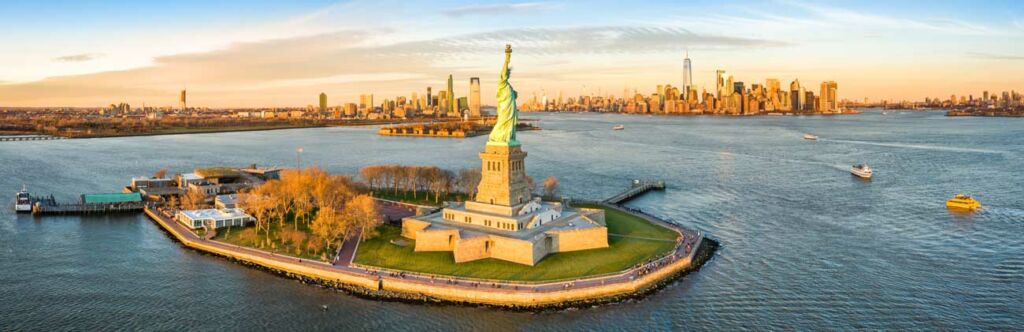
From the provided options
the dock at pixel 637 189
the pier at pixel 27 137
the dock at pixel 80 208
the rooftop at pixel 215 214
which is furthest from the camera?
the pier at pixel 27 137

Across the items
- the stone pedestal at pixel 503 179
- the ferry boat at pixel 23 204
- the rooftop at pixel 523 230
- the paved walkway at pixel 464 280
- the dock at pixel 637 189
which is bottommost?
the paved walkway at pixel 464 280

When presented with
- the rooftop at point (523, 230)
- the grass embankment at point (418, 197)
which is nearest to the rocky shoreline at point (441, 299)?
the rooftop at point (523, 230)

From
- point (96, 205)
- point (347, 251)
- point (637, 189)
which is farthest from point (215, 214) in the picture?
point (637, 189)

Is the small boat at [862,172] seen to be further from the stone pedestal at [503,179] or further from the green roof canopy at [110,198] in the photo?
the green roof canopy at [110,198]

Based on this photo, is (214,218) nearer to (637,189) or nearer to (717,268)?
(717,268)

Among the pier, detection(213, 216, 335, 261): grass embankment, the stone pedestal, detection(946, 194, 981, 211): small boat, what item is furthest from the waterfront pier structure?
the pier

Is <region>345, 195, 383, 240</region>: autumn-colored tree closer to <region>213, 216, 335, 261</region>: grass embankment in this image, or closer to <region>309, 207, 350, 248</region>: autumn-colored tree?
<region>309, 207, 350, 248</region>: autumn-colored tree
